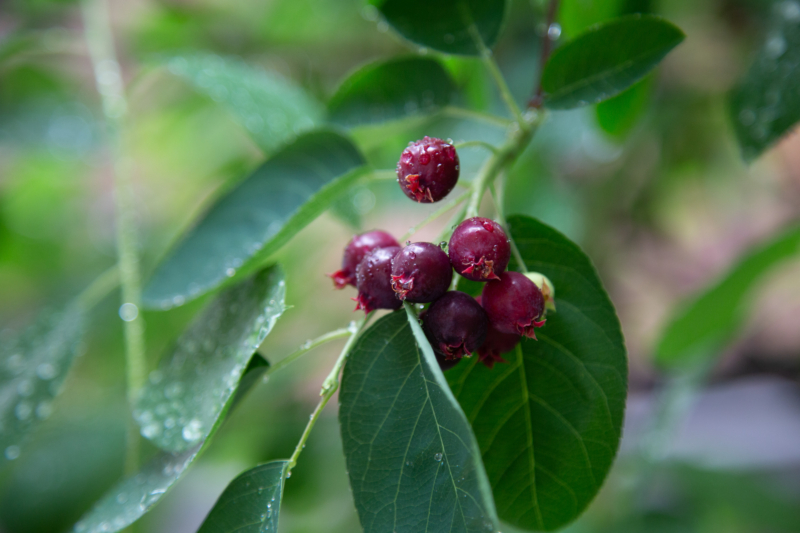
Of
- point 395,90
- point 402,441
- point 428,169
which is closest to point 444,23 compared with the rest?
point 395,90

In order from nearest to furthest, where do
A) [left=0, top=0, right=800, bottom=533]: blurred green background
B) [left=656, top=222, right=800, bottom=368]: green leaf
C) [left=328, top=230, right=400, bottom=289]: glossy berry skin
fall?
[left=328, top=230, right=400, bottom=289]: glossy berry skin → [left=656, top=222, right=800, bottom=368]: green leaf → [left=0, top=0, right=800, bottom=533]: blurred green background

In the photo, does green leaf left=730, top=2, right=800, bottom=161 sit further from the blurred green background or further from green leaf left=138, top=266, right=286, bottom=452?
green leaf left=138, top=266, right=286, bottom=452

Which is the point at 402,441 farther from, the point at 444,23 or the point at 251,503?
the point at 444,23

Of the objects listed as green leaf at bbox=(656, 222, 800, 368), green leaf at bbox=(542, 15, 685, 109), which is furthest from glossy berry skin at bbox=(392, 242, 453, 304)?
green leaf at bbox=(656, 222, 800, 368)

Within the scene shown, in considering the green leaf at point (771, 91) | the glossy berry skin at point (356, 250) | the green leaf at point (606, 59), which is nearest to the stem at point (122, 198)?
the glossy berry skin at point (356, 250)

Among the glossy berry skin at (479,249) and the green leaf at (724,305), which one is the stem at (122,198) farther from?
the green leaf at (724,305)

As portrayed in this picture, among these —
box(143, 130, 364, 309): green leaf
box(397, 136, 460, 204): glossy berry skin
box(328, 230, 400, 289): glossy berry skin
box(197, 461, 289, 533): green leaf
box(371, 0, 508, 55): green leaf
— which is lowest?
box(197, 461, 289, 533): green leaf

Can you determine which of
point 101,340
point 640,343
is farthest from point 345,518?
point 640,343

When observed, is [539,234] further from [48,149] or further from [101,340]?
[101,340]
